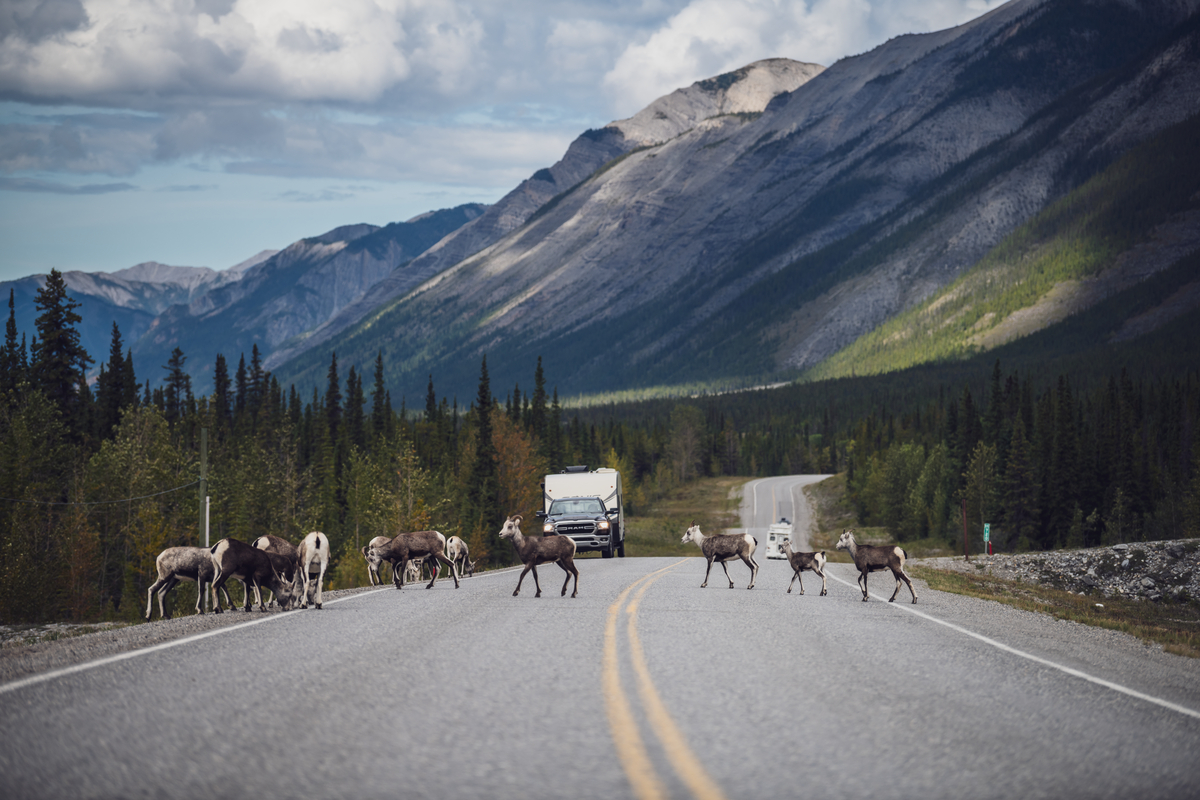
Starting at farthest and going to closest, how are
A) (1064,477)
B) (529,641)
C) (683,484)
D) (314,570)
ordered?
(683,484), (1064,477), (314,570), (529,641)

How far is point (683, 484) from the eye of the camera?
159m

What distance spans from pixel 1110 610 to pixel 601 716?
3184cm

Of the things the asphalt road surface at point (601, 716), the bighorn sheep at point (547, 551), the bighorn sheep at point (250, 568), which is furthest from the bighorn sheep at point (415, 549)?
the asphalt road surface at point (601, 716)

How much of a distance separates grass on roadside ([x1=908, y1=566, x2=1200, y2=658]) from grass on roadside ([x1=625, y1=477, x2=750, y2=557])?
32.5 m

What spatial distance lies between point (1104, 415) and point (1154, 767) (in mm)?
93716

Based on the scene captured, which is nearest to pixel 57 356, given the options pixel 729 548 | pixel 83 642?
pixel 729 548

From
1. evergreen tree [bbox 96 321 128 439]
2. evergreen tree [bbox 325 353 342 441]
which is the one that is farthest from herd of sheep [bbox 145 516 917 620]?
evergreen tree [bbox 325 353 342 441]

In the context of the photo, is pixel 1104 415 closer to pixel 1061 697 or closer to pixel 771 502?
pixel 771 502

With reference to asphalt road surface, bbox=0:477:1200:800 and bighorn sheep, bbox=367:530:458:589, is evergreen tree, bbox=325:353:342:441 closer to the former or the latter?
bighorn sheep, bbox=367:530:458:589

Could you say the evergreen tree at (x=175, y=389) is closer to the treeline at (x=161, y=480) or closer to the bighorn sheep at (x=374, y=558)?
the treeline at (x=161, y=480)

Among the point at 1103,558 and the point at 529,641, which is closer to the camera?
the point at 529,641

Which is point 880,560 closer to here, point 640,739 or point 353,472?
point 640,739

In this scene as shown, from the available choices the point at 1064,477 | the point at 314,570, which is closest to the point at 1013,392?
the point at 1064,477

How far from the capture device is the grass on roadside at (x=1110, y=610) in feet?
60.8
